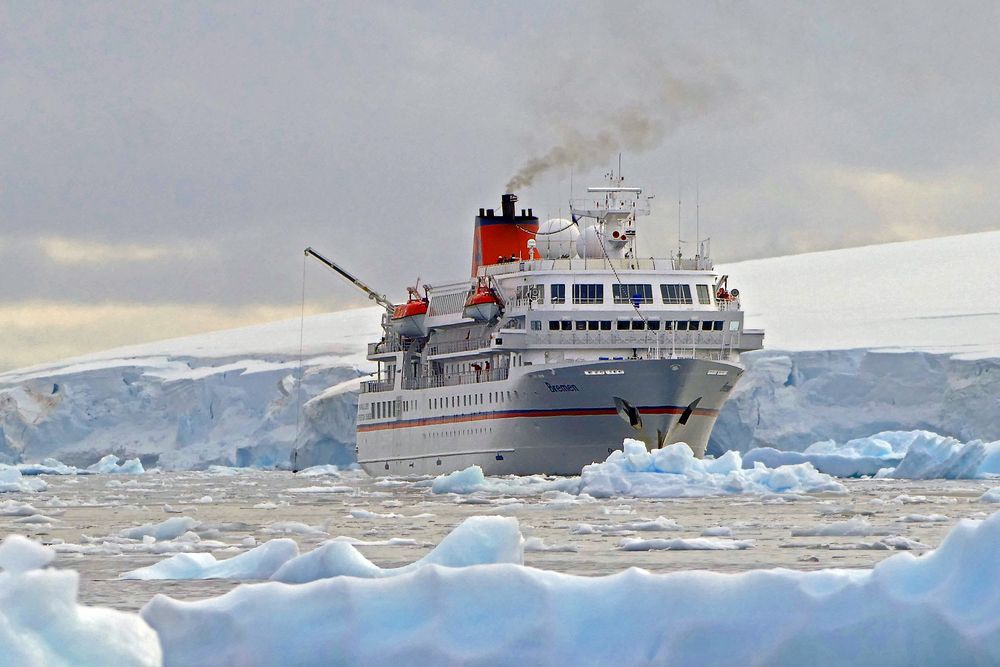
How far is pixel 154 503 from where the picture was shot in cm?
2991

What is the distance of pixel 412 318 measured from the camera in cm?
4866

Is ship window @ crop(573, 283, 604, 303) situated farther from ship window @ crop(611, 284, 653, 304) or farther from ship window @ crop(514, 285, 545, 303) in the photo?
ship window @ crop(514, 285, 545, 303)

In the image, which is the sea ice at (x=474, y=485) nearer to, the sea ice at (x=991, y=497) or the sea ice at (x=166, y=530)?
the sea ice at (x=991, y=497)

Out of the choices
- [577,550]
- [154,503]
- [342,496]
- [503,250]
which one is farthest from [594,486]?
[503,250]

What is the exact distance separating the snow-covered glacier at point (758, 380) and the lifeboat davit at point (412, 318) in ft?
27.2

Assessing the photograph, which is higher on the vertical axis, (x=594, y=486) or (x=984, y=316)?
(x=984, y=316)

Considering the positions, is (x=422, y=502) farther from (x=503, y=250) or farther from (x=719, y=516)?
(x=503, y=250)

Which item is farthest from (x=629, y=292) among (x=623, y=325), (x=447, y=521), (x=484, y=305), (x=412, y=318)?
(x=447, y=521)

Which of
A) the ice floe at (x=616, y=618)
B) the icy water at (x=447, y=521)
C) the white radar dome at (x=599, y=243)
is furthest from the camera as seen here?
the white radar dome at (x=599, y=243)

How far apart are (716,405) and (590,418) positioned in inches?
133

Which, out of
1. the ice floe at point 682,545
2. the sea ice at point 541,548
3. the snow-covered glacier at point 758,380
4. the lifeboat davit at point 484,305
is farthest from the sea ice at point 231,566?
the lifeboat davit at point 484,305

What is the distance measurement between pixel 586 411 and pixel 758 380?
852 cm

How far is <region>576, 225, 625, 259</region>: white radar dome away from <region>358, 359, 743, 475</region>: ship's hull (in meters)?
4.73

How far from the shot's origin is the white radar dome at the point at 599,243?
1812 inches
